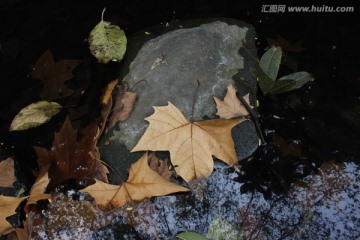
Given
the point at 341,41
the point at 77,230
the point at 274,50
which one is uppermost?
the point at 274,50

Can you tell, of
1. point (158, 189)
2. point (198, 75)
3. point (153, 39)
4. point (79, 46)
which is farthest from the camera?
point (79, 46)

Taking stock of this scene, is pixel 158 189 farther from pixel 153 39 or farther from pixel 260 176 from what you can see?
pixel 153 39

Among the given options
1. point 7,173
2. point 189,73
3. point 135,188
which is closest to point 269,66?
point 189,73

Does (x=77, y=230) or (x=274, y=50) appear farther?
(x=274, y=50)

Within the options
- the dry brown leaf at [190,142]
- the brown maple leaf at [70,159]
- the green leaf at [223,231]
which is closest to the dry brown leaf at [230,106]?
the dry brown leaf at [190,142]

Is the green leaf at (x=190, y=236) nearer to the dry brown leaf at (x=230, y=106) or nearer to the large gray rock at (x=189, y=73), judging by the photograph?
the large gray rock at (x=189, y=73)

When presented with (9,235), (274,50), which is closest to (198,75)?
(274,50)
